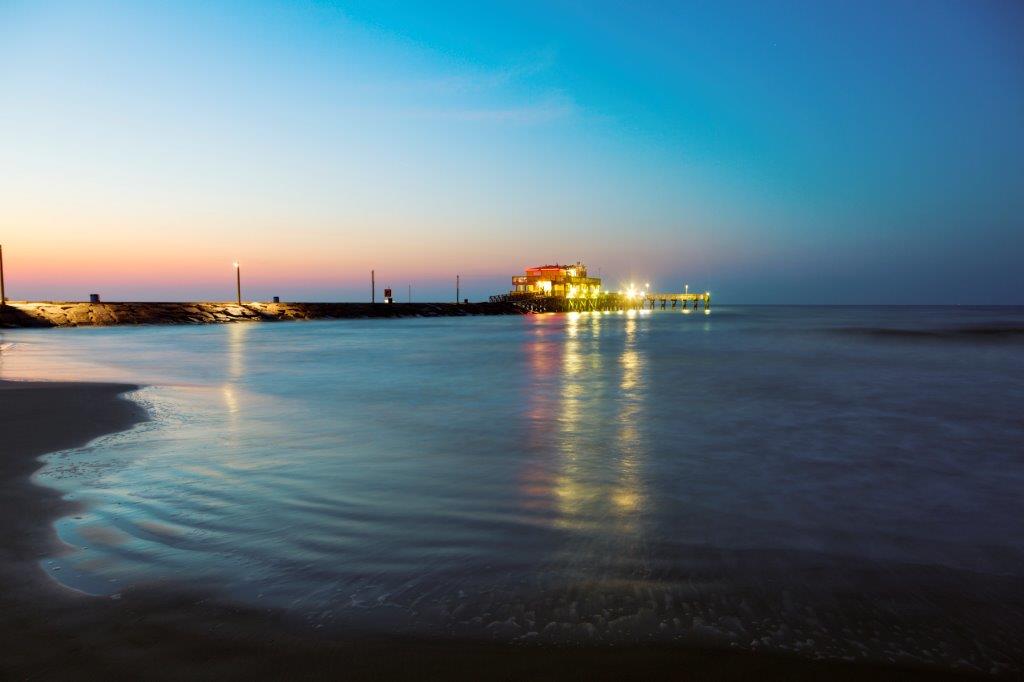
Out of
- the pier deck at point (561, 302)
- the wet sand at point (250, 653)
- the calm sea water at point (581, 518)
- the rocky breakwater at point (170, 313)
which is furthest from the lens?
the pier deck at point (561, 302)

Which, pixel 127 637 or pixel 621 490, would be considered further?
pixel 621 490

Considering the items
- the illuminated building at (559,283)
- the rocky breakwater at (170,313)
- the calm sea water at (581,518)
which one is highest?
the illuminated building at (559,283)

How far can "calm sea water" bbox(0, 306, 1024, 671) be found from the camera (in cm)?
334

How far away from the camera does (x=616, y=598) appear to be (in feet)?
11.6

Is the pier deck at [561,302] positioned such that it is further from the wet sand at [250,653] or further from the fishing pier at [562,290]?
the wet sand at [250,653]

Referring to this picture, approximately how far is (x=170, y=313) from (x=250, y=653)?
194 feet

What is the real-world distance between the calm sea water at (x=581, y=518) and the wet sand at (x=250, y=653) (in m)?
0.14

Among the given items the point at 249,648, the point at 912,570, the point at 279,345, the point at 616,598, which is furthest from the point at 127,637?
the point at 279,345

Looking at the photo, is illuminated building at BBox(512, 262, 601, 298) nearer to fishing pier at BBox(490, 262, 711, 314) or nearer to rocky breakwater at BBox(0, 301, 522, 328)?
fishing pier at BBox(490, 262, 711, 314)

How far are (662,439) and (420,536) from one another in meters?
5.34

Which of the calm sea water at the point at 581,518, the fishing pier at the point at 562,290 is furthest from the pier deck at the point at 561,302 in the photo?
the calm sea water at the point at 581,518

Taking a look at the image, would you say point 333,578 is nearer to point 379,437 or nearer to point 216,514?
point 216,514

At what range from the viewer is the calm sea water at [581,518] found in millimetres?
3336

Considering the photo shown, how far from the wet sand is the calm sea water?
0.14 m
